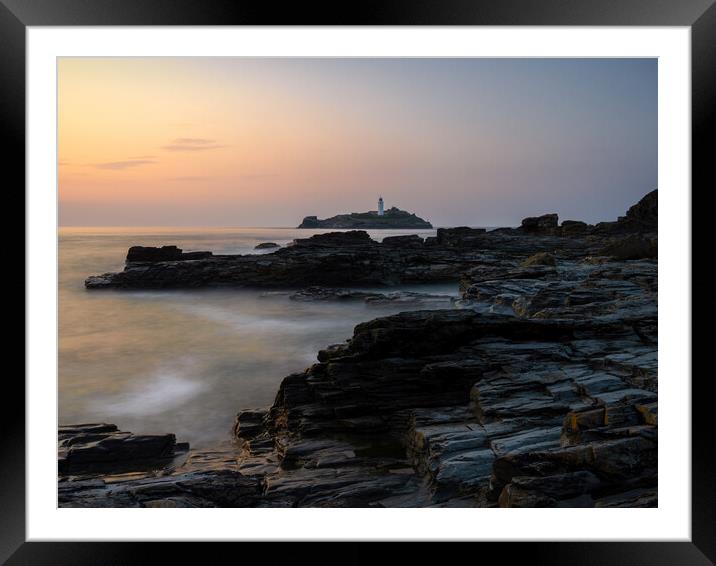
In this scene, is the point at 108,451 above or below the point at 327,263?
below

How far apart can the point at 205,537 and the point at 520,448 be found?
238cm

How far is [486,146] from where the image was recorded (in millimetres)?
16359

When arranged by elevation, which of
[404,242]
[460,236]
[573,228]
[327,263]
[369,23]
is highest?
[573,228]

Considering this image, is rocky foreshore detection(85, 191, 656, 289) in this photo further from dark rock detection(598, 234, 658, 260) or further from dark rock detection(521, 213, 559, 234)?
dark rock detection(521, 213, 559, 234)

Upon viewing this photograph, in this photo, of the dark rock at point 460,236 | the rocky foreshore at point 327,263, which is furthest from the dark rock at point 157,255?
the dark rock at point 460,236

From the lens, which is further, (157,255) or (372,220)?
(372,220)

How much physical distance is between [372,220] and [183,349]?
15.6m

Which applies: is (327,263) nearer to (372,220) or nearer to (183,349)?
(183,349)

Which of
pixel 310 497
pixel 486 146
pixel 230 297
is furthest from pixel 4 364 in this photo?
pixel 486 146

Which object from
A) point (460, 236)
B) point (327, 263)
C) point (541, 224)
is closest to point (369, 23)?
point (327, 263)

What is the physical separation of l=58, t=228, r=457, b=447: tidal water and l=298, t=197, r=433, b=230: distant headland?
9.87m

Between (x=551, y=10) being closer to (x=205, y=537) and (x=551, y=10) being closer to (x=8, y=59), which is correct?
(x=8, y=59)

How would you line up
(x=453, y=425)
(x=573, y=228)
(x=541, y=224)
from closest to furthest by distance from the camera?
(x=453, y=425) < (x=573, y=228) < (x=541, y=224)

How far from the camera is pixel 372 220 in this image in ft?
80.3
